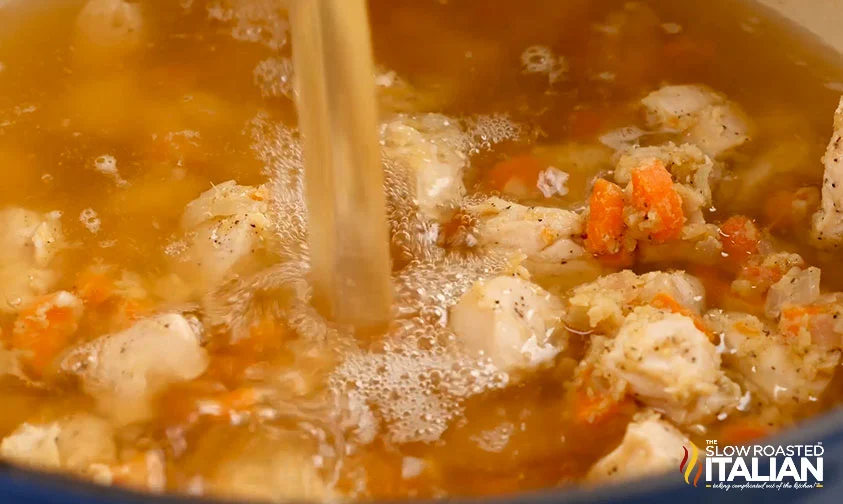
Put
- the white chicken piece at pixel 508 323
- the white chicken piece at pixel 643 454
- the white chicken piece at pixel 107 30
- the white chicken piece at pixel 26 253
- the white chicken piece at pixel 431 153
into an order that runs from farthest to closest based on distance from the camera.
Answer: the white chicken piece at pixel 107 30
the white chicken piece at pixel 431 153
the white chicken piece at pixel 26 253
the white chicken piece at pixel 508 323
the white chicken piece at pixel 643 454

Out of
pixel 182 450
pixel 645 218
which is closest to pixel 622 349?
pixel 645 218

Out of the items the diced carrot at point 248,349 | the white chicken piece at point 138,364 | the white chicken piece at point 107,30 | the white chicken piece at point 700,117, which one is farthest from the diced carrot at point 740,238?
the white chicken piece at point 107,30

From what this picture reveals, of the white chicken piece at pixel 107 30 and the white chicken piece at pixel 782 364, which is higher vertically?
the white chicken piece at pixel 107 30

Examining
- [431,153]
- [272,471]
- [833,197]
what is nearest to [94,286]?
[272,471]

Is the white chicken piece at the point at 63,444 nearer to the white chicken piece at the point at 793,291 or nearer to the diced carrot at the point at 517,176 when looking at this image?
the diced carrot at the point at 517,176

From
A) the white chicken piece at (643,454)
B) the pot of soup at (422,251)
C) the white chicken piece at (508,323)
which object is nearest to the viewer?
the white chicken piece at (643,454)

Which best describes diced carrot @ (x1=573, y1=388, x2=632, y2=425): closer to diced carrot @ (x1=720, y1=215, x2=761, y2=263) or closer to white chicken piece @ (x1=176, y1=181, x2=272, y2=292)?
diced carrot @ (x1=720, y1=215, x2=761, y2=263)
